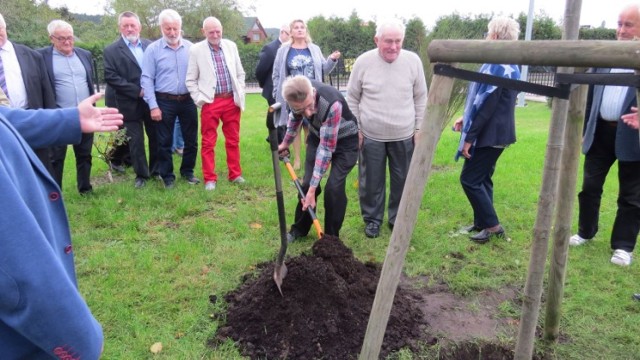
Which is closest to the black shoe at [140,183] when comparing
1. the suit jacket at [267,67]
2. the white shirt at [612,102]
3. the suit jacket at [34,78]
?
the suit jacket at [34,78]

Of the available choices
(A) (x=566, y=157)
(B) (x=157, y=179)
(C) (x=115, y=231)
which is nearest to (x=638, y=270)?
(A) (x=566, y=157)

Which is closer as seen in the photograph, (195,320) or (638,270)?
(195,320)

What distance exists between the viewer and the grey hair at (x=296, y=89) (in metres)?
3.76

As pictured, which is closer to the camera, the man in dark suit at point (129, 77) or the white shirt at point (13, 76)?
the white shirt at point (13, 76)

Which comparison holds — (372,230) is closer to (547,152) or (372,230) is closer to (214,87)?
(547,152)

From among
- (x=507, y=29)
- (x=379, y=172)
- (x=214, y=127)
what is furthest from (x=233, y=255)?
(x=507, y=29)

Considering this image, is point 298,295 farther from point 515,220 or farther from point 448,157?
point 448,157

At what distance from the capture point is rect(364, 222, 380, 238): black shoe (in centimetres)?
504

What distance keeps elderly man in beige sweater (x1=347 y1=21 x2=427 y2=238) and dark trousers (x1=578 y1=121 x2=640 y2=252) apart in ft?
Result: 5.50

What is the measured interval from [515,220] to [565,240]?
8.54 ft

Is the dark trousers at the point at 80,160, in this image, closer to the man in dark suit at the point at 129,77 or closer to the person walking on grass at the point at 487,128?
the man in dark suit at the point at 129,77

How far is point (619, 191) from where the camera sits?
14.3ft

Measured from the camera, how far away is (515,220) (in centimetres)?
538

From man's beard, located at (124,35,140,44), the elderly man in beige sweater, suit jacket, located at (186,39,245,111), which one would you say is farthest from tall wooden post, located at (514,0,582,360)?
man's beard, located at (124,35,140,44)
